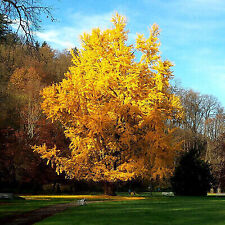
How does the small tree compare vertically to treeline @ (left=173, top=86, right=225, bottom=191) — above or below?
below

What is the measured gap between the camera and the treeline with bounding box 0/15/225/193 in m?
26.7

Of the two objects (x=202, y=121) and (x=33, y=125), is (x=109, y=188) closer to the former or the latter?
(x=33, y=125)

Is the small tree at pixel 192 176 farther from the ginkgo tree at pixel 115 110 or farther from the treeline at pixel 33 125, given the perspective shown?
the ginkgo tree at pixel 115 110

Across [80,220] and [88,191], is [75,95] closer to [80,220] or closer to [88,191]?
[80,220]

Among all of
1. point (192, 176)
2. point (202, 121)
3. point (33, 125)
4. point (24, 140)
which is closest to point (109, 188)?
point (192, 176)

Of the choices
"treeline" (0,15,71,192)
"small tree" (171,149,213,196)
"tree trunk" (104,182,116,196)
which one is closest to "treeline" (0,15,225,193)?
"treeline" (0,15,71,192)

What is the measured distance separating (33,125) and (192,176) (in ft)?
45.4

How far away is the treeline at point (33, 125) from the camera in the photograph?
26688 millimetres

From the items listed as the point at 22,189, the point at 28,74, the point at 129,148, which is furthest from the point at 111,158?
the point at 28,74

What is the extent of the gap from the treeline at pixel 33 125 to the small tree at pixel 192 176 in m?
1.54

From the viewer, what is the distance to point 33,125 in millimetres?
30125

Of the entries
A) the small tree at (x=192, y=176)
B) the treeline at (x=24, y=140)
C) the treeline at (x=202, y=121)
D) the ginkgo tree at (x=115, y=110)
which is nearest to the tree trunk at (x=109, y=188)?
the ginkgo tree at (x=115, y=110)

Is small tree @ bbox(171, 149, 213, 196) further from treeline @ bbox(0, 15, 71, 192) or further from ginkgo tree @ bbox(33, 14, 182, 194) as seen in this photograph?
treeline @ bbox(0, 15, 71, 192)

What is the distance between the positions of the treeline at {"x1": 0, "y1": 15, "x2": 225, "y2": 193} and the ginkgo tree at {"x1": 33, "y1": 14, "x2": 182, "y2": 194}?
7.12 feet
